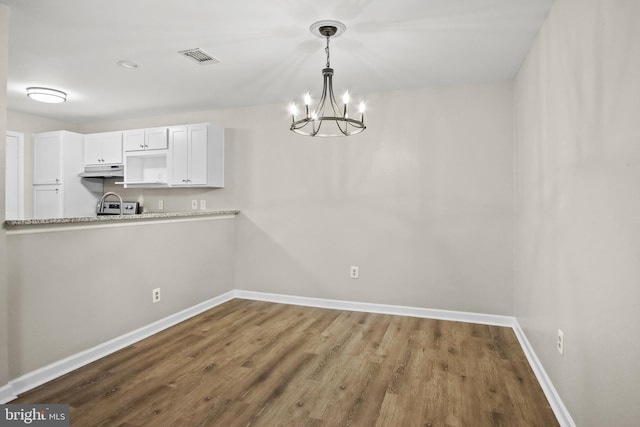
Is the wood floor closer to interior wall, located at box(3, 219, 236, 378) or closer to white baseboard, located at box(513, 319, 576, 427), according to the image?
white baseboard, located at box(513, 319, 576, 427)

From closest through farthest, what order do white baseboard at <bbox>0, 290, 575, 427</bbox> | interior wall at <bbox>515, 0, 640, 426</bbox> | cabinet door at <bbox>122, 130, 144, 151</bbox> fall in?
interior wall at <bbox>515, 0, 640, 426</bbox> < white baseboard at <bbox>0, 290, 575, 427</bbox> < cabinet door at <bbox>122, 130, 144, 151</bbox>

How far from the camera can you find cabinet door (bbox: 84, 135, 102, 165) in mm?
4809

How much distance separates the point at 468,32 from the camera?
2428mm

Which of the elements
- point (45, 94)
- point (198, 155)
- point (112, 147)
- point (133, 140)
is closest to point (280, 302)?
point (198, 155)

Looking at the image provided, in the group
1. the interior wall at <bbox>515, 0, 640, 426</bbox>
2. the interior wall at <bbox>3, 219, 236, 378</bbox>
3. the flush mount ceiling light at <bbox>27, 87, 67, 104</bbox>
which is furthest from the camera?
the flush mount ceiling light at <bbox>27, 87, 67, 104</bbox>

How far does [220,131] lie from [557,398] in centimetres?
401

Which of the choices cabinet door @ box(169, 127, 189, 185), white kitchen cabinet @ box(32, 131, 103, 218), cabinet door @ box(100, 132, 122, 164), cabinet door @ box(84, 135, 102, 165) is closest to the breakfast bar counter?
cabinet door @ box(169, 127, 189, 185)

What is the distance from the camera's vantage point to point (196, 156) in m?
4.21

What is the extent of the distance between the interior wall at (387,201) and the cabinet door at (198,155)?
1.03ft

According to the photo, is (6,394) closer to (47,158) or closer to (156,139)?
(156,139)

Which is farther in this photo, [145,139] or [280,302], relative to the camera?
[145,139]

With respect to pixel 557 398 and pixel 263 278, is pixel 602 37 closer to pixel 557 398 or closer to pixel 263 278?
pixel 557 398

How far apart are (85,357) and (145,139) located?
286cm

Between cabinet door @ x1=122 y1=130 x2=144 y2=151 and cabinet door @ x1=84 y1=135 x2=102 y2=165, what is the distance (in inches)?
18.8
